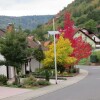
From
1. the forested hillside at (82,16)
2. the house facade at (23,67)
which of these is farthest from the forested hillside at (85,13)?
the house facade at (23,67)

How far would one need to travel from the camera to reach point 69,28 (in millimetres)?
59969

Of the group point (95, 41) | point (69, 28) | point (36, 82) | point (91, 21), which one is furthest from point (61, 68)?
point (91, 21)

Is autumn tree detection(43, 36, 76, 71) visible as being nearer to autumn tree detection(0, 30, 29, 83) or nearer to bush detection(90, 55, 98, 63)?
autumn tree detection(0, 30, 29, 83)

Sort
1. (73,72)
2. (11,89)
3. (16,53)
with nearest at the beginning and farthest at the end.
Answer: (11,89) < (16,53) < (73,72)

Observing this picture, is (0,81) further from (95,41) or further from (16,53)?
(95,41)

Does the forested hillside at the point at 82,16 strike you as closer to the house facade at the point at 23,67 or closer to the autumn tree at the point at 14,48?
the house facade at the point at 23,67

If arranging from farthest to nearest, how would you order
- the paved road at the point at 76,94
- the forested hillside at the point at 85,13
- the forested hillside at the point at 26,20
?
the forested hillside at the point at 85,13
the forested hillside at the point at 26,20
the paved road at the point at 76,94

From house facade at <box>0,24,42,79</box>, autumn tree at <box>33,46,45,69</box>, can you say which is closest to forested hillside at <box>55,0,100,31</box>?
house facade at <box>0,24,42,79</box>

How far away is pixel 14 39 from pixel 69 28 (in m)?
24.8

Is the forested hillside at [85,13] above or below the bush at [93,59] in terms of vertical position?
above

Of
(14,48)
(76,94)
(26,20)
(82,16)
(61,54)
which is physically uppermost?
(82,16)

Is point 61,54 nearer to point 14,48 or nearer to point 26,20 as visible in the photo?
point 14,48

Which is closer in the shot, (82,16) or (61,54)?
(61,54)

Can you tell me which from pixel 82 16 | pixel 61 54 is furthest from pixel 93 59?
pixel 82 16
